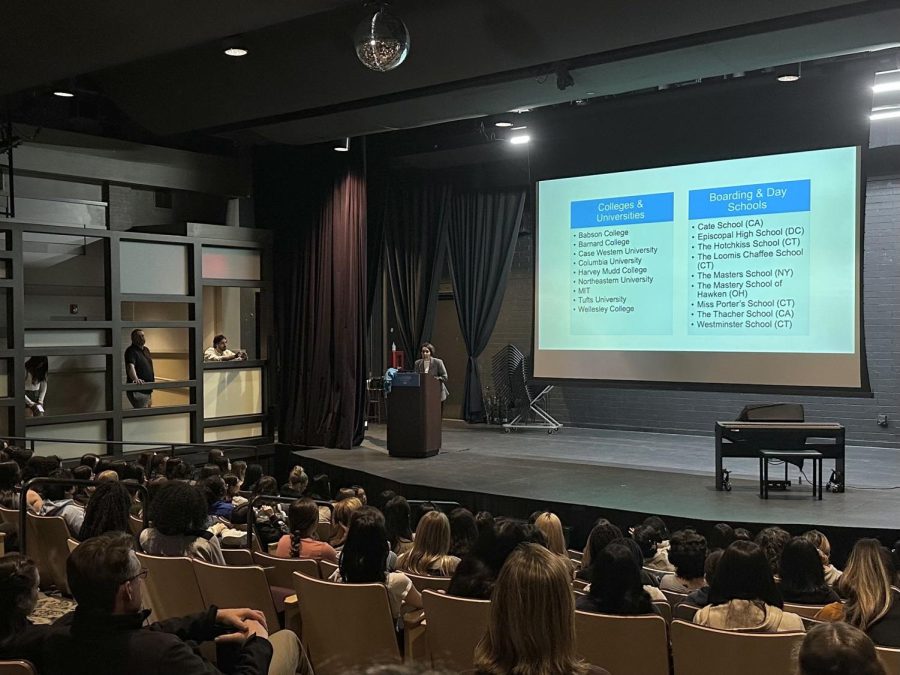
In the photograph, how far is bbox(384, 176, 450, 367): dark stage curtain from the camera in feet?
39.4

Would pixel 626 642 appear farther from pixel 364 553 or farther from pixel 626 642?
pixel 364 553

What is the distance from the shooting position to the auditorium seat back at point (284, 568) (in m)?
3.58

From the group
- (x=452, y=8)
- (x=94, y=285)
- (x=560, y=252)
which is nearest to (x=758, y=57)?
(x=452, y=8)

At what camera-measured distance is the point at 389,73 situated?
7547 millimetres

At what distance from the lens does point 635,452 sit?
373 inches

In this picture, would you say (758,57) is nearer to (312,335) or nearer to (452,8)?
(452,8)

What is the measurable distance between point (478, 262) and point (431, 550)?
865 centimetres

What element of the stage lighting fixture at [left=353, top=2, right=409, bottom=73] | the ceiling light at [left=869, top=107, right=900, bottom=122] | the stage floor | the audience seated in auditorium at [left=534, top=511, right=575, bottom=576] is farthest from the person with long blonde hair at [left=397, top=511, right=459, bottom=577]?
the ceiling light at [left=869, top=107, right=900, bottom=122]

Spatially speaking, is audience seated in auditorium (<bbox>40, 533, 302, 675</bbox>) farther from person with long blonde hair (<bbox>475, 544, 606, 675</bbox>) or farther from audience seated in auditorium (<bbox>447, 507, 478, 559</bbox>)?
audience seated in auditorium (<bbox>447, 507, 478, 559</bbox>)

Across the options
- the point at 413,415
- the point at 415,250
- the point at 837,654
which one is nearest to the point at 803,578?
the point at 837,654

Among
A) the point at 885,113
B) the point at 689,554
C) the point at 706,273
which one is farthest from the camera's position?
the point at 885,113

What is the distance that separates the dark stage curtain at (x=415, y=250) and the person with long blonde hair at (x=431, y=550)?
816cm

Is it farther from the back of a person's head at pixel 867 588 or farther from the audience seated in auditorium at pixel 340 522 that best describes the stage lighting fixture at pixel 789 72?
the back of a person's head at pixel 867 588

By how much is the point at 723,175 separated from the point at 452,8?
122 inches
